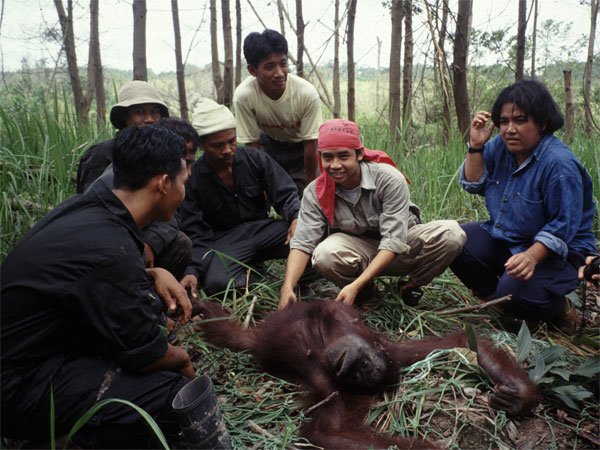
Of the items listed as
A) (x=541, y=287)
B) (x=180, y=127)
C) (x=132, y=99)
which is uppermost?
(x=132, y=99)

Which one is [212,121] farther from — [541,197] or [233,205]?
[541,197]

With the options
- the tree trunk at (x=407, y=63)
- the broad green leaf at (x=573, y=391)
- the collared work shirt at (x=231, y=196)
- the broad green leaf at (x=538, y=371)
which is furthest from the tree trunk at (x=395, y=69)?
the broad green leaf at (x=573, y=391)

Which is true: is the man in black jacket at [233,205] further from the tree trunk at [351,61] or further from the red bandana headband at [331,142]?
the tree trunk at [351,61]

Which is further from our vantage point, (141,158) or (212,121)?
(212,121)

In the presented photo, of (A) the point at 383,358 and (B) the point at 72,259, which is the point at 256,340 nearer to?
(A) the point at 383,358

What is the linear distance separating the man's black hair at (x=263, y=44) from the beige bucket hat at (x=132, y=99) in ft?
2.94

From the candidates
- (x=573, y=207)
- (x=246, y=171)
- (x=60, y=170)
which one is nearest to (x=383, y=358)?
(x=573, y=207)

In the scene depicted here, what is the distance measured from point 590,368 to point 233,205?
2.78 m

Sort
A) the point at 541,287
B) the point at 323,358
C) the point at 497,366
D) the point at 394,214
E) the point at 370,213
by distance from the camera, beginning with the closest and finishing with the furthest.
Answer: the point at 497,366
the point at 323,358
the point at 541,287
the point at 394,214
the point at 370,213

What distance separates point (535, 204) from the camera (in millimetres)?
2746

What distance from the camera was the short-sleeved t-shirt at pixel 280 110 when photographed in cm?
423

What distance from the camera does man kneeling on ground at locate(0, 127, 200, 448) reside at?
64.1 inches

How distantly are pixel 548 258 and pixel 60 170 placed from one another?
3.65 meters

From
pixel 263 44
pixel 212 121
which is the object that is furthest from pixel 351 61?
pixel 212 121
